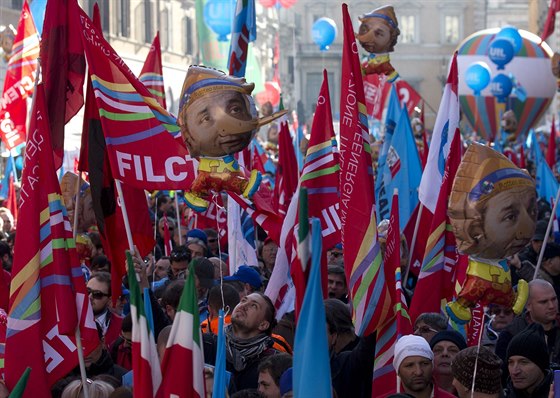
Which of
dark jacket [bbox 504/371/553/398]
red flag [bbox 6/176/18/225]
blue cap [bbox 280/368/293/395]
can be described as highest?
blue cap [bbox 280/368/293/395]

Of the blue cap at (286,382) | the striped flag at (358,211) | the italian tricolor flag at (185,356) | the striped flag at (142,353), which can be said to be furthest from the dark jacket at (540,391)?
the striped flag at (142,353)

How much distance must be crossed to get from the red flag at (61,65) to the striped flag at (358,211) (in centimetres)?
150

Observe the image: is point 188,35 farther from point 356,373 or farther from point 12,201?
point 356,373

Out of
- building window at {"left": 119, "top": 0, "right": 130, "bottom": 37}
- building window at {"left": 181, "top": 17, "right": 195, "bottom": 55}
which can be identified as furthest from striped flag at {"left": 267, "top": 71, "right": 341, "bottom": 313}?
building window at {"left": 181, "top": 17, "right": 195, "bottom": 55}

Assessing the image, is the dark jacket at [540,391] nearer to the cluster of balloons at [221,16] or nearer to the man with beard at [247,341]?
the man with beard at [247,341]

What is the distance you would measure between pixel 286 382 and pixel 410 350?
56cm

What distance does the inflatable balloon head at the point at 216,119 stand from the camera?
6664 millimetres

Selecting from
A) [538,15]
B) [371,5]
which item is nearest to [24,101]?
[538,15]

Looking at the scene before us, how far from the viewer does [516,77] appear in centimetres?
3550

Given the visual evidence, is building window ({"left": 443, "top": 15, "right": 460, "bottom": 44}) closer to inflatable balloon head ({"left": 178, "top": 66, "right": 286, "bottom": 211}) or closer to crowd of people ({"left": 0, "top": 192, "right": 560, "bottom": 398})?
crowd of people ({"left": 0, "top": 192, "right": 560, "bottom": 398})

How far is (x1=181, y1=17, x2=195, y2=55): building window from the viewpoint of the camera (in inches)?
1884

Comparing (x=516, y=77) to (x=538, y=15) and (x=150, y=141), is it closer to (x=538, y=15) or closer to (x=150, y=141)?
(x=538, y=15)

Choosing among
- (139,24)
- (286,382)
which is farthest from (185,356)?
(139,24)

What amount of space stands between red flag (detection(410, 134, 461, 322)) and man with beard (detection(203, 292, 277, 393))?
3.86 ft
